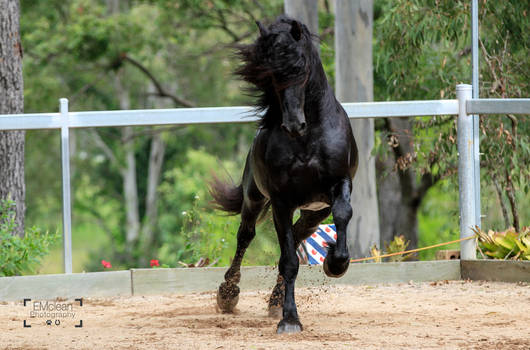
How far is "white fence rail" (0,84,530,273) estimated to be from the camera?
747 centimetres

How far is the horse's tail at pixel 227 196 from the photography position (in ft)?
23.0

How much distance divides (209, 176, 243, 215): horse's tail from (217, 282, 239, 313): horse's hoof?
0.89 m

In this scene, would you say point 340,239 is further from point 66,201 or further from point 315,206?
point 66,201

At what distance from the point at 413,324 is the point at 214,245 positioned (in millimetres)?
3321

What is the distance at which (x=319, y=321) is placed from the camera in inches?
223

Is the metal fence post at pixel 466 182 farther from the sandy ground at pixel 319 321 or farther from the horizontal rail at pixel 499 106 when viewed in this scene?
the sandy ground at pixel 319 321

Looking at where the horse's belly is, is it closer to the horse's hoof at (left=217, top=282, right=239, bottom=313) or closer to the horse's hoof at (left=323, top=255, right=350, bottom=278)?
the horse's hoof at (left=323, top=255, right=350, bottom=278)

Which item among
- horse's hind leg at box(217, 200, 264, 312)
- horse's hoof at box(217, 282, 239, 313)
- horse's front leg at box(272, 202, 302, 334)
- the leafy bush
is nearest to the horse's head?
horse's front leg at box(272, 202, 302, 334)

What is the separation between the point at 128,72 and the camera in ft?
95.1

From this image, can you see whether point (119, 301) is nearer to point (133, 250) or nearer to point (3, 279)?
point (3, 279)

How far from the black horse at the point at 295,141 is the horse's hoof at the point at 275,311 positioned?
22.4 inches

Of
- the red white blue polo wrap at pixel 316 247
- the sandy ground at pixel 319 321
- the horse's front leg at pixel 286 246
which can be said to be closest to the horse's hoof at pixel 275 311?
the sandy ground at pixel 319 321

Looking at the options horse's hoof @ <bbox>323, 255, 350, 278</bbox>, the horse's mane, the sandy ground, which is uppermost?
the horse's mane

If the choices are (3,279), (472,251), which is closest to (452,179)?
(472,251)
